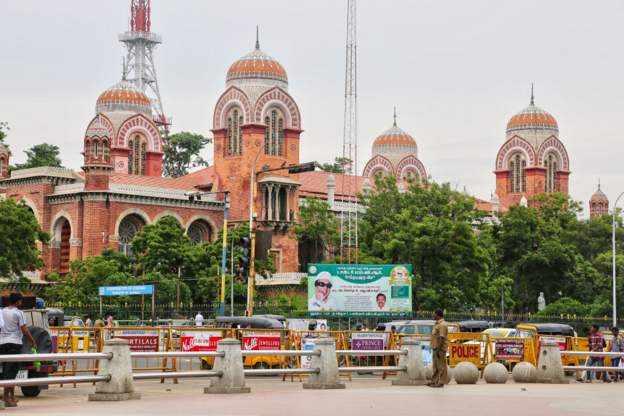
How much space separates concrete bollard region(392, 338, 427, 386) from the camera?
2430cm

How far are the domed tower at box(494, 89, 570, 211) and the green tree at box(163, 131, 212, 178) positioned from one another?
2768cm

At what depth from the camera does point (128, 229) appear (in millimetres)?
77125

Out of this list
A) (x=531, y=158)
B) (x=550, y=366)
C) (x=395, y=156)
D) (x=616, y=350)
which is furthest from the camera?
(x=395, y=156)

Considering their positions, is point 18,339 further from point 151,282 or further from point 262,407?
point 151,282

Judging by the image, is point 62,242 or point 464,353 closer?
point 464,353

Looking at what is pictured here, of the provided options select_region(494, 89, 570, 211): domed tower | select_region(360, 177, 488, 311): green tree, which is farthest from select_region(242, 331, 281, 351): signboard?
select_region(494, 89, 570, 211): domed tower

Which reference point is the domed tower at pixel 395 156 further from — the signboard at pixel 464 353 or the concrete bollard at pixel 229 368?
the concrete bollard at pixel 229 368

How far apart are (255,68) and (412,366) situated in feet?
192

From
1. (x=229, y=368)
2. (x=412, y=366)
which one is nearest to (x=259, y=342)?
(x=412, y=366)

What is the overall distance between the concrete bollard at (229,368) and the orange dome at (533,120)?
87696 mm

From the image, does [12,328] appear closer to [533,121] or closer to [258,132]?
[258,132]

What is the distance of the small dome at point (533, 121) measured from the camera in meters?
105

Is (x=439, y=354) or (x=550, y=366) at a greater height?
(x=439, y=354)

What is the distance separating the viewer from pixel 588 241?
80.7 metres
